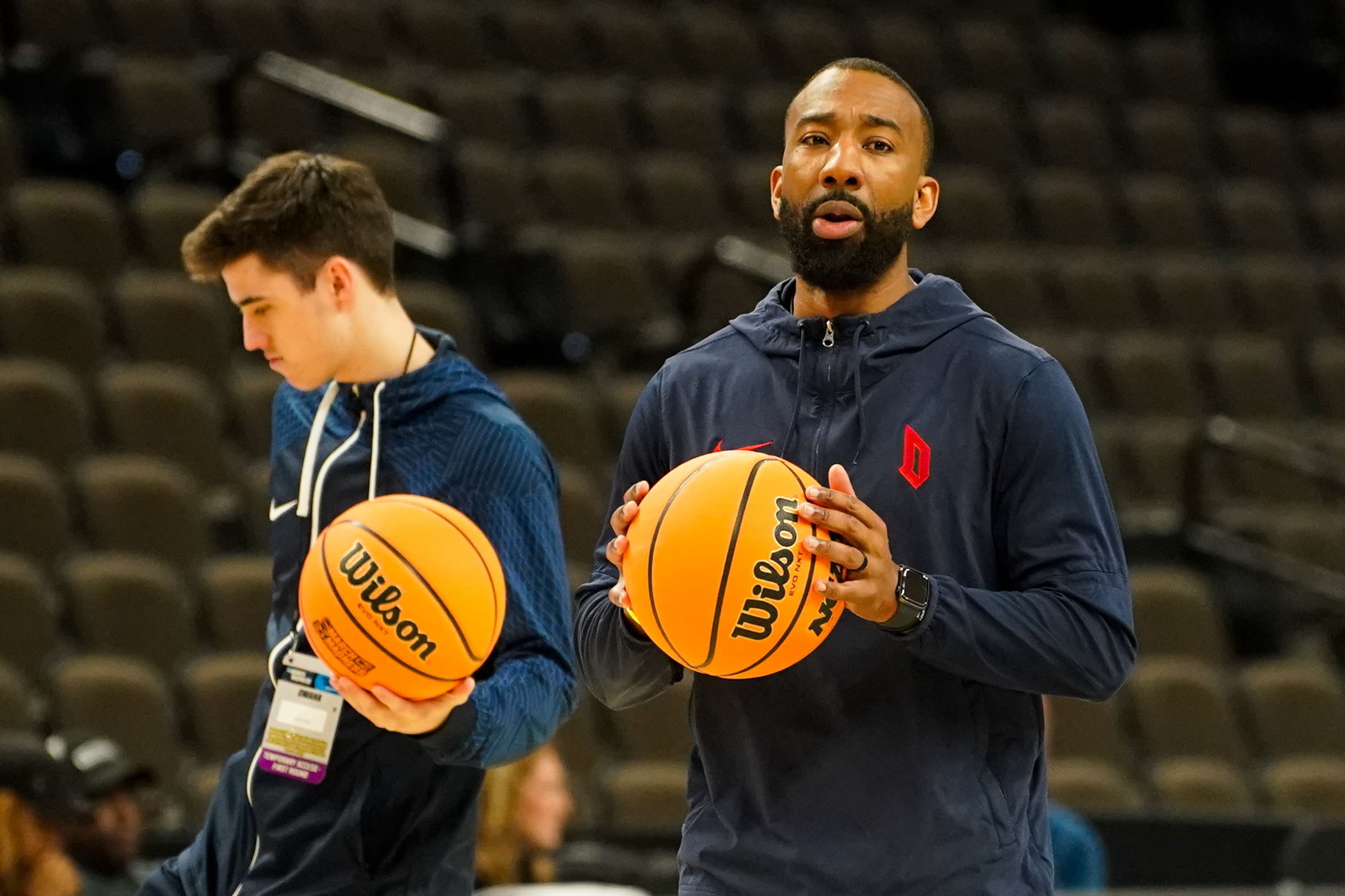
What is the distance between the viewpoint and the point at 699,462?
2209 mm

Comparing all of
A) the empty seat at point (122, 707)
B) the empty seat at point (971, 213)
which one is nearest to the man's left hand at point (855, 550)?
the empty seat at point (122, 707)

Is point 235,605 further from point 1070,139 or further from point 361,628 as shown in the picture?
point 1070,139

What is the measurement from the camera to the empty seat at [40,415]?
6719 millimetres

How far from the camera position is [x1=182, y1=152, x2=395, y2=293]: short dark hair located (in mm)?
2693

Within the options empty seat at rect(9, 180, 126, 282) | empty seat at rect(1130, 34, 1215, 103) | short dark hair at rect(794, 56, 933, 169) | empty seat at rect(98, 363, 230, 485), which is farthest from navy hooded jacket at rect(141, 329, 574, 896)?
empty seat at rect(1130, 34, 1215, 103)

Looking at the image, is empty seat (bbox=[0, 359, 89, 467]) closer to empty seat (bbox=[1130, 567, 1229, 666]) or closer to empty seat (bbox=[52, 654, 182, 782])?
empty seat (bbox=[52, 654, 182, 782])

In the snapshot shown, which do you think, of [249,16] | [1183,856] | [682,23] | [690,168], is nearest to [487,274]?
[690,168]

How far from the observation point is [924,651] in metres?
2.10

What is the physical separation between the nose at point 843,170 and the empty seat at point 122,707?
13.6 feet

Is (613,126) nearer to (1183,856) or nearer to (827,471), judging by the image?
(1183,856)

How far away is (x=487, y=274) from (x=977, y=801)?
6657 mm

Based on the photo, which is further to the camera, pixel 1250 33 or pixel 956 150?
pixel 1250 33

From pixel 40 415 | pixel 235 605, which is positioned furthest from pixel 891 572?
pixel 40 415

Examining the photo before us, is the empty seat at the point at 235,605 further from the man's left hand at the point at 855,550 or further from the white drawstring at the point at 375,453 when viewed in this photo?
the man's left hand at the point at 855,550
